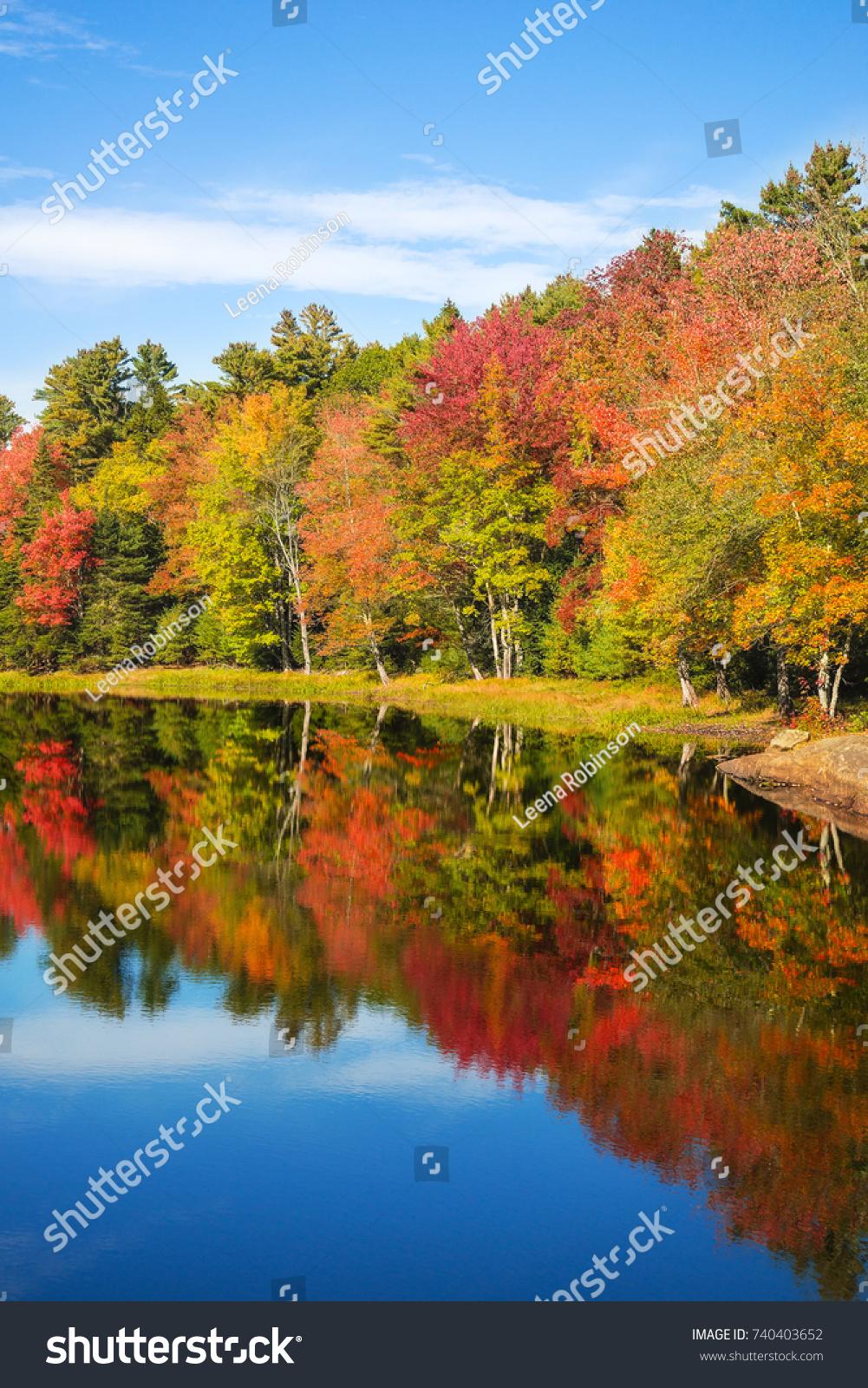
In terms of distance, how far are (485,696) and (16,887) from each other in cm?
3160

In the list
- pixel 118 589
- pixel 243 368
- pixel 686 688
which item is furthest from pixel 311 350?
pixel 686 688

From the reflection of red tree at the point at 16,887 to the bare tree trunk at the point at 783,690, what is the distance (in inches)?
865

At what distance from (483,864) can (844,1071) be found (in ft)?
26.3

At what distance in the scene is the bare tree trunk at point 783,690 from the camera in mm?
31391

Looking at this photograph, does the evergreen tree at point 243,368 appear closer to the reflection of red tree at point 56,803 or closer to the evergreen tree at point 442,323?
the evergreen tree at point 442,323

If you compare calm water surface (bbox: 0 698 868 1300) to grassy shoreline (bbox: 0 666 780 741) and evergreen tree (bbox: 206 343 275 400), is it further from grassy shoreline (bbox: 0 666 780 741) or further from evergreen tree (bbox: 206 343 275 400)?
evergreen tree (bbox: 206 343 275 400)

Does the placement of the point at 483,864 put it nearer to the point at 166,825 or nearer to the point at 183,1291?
the point at 166,825

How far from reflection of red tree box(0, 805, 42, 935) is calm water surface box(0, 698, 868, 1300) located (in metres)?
0.07

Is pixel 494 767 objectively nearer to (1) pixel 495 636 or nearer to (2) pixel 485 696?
(2) pixel 485 696

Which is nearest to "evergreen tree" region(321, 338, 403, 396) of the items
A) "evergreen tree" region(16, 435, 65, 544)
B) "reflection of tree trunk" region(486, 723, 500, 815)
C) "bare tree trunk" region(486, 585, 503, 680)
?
"evergreen tree" region(16, 435, 65, 544)

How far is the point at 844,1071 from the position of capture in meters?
9.00

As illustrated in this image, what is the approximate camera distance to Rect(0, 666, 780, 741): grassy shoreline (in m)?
35.4

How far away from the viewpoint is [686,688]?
3684 centimetres

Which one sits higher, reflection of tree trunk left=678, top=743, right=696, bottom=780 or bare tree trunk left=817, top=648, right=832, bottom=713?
bare tree trunk left=817, top=648, right=832, bottom=713
